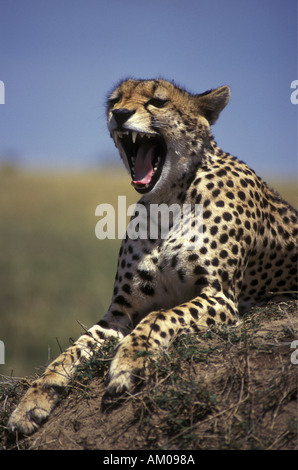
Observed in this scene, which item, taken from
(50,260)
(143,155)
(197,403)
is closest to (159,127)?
(143,155)

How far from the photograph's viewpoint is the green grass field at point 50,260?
45.3ft

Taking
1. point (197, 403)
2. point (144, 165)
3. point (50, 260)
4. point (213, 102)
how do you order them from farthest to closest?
point (50, 260) → point (213, 102) → point (144, 165) → point (197, 403)

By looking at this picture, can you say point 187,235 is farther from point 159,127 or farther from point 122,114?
point 122,114

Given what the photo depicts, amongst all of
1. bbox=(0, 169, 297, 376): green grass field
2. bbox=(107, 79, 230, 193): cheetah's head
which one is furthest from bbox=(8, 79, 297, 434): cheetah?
bbox=(0, 169, 297, 376): green grass field

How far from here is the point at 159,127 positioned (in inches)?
166

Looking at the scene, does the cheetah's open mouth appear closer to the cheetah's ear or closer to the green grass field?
the cheetah's ear

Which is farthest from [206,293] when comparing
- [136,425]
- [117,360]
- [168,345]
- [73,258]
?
[73,258]

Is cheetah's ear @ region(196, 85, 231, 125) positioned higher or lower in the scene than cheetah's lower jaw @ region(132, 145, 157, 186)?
higher

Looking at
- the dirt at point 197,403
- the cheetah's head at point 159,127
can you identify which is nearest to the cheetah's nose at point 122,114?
the cheetah's head at point 159,127

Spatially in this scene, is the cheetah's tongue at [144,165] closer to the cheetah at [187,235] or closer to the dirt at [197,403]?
the cheetah at [187,235]

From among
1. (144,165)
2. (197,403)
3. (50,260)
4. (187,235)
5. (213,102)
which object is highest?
(213,102)

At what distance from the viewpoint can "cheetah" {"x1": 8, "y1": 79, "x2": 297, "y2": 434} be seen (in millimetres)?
4023

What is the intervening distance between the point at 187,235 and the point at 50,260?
1536 cm

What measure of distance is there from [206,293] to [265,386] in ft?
3.17
